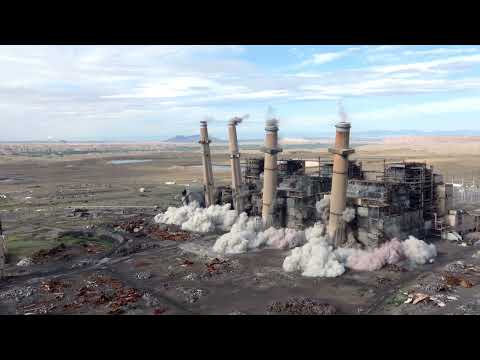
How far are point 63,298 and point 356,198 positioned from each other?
33.4 meters

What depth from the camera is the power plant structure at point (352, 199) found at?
147 feet

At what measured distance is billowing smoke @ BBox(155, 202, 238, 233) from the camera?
60.4 m

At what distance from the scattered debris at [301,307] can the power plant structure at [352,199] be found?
15076mm

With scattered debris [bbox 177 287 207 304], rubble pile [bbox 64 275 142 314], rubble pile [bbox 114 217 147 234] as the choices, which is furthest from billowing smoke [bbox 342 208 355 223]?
rubble pile [bbox 114 217 147 234]

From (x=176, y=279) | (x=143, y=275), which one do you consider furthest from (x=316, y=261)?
(x=143, y=275)

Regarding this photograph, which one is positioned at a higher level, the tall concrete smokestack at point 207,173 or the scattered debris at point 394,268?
the tall concrete smokestack at point 207,173

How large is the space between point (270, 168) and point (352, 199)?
13106 mm

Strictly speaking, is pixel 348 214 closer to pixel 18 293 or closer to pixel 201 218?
pixel 201 218

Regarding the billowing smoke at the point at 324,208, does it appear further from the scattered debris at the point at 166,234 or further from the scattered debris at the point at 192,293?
the scattered debris at the point at 192,293

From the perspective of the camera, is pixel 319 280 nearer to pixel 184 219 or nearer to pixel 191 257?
pixel 191 257

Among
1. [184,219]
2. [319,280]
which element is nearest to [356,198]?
[319,280]

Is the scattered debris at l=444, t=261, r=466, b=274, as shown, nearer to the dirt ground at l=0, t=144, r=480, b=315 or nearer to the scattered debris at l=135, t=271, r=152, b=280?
the dirt ground at l=0, t=144, r=480, b=315

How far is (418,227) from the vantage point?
161 feet

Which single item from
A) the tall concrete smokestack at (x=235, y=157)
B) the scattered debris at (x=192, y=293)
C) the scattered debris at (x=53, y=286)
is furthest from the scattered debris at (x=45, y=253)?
the tall concrete smokestack at (x=235, y=157)
